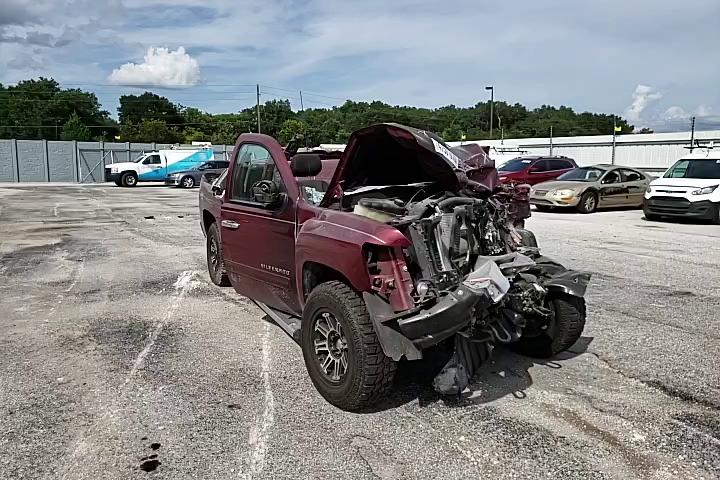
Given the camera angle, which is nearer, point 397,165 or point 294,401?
point 294,401

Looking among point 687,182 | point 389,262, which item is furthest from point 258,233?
point 687,182

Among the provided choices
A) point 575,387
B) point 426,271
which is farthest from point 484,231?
point 575,387

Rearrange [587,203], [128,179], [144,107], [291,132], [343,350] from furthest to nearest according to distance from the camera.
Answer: [144,107] < [128,179] < [291,132] < [587,203] < [343,350]

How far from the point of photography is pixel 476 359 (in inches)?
174


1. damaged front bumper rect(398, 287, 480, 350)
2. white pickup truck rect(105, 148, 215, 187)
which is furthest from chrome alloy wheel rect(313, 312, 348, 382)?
white pickup truck rect(105, 148, 215, 187)

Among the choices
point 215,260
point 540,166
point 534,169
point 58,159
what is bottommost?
point 215,260

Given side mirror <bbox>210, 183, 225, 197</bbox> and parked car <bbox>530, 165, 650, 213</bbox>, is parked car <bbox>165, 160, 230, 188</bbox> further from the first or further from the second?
side mirror <bbox>210, 183, 225, 197</bbox>

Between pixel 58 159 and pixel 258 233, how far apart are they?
42.7 m

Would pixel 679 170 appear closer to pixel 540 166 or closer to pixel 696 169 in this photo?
pixel 696 169

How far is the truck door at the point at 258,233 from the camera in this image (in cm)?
511

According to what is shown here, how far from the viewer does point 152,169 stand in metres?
36.7

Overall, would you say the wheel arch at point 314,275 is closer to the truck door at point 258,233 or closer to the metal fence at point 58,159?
the truck door at point 258,233

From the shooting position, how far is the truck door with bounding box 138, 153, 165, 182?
36500mm

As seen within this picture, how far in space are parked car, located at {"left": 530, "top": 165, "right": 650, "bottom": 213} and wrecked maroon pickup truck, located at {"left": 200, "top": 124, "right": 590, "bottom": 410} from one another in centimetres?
1296
